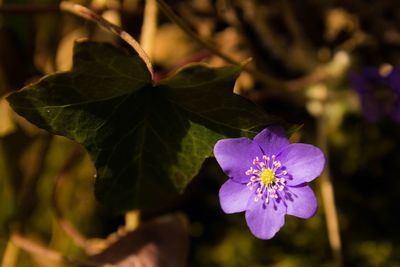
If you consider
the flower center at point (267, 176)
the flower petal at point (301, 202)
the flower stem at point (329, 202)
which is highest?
the flower center at point (267, 176)

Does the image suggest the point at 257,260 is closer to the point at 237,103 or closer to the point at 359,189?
the point at 359,189

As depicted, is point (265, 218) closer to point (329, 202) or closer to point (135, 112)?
point (135, 112)

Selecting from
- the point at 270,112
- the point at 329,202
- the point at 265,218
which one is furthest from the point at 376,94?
the point at 265,218

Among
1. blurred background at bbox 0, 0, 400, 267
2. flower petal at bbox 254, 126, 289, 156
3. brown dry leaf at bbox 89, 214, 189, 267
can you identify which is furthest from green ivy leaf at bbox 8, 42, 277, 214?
blurred background at bbox 0, 0, 400, 267

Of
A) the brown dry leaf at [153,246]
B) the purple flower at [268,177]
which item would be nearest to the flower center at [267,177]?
the purple flower at [268,177]

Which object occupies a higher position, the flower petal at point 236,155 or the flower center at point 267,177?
the flower petal at point 236,155

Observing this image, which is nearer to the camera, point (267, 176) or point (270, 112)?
point (267, 176)

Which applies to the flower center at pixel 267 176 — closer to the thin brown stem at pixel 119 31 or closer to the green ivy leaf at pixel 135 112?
the green ivy leaf at pixel 135 112
